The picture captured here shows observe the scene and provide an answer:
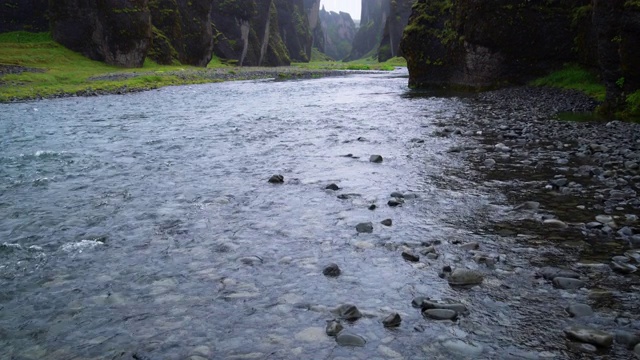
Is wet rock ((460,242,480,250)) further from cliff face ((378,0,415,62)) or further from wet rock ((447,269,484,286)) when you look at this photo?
cliff face ((378,0,415,62))

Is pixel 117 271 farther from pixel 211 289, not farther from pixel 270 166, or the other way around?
pixel 270 166

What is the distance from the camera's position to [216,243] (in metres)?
7.20

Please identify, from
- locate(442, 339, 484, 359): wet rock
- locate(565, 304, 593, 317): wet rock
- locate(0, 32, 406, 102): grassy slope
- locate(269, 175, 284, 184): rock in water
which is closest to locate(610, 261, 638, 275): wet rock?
locate(565, 304, 593, 317): wet rock

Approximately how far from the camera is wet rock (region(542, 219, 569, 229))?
288 inches

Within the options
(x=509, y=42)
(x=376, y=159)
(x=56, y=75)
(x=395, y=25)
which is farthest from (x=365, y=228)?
(x=395, y=25)

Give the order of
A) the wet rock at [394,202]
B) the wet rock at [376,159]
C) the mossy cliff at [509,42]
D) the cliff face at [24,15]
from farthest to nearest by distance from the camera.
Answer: the cliff face at [24,15], the mossy cliff at [509,42], the wet rock at [376,159], the wet rock at [394,202]

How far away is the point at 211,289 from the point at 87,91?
Result: 37816 millimetres

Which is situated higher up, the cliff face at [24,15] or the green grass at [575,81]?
the cliff face at [24,15]

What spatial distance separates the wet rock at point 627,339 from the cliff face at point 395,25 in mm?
155065

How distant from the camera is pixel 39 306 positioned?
529 cm

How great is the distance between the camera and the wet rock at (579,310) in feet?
15.8

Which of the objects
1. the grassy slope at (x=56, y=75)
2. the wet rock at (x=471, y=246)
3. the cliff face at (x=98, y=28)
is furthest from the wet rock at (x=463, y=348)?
the cliff face at (x=98, y=28)

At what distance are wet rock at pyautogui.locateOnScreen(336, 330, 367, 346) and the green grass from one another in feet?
74.2

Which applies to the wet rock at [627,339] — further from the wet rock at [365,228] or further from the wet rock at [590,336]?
the wet rock at [365,228]
